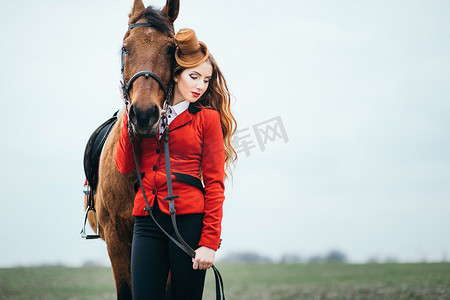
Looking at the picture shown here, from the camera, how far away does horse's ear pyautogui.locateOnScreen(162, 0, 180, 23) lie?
9.64 feet

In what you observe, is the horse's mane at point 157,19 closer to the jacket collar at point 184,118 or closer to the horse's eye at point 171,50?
the horse's eye at point 171,50

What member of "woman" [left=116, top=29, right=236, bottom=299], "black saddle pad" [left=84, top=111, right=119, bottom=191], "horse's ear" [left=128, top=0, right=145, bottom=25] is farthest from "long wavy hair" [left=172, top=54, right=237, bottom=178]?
"black saddle pad" [left=84, top=111, right=119, bottom=191]

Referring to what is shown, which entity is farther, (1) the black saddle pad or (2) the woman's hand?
(1) the black saddle pad

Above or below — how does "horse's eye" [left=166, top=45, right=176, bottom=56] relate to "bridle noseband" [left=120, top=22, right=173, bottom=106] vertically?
above

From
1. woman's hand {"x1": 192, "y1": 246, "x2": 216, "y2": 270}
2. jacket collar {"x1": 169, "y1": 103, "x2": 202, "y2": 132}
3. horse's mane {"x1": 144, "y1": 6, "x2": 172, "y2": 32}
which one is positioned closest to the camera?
woman's hand {"x1": 192, "y1": 246, "x2": 216, "y2": 270}

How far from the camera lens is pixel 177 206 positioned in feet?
8.03

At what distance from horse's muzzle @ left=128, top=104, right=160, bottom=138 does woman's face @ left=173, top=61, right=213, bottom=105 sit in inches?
12.6

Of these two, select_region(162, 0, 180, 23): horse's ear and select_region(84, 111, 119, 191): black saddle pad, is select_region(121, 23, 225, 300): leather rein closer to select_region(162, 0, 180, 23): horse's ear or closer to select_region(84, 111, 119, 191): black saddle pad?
select_region(162, 0, 180, 23): horse's ear

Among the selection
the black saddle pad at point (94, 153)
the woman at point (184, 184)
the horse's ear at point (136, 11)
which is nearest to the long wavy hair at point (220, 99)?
the woman at point (184, 184)

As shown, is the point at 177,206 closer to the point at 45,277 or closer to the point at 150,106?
→ the point at 150,106

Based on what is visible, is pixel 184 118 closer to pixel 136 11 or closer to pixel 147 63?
pixel 147 63

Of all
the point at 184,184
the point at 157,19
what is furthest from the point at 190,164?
the point at 157,19

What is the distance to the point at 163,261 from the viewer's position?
8.16 feet

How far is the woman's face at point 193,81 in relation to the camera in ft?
8.66
